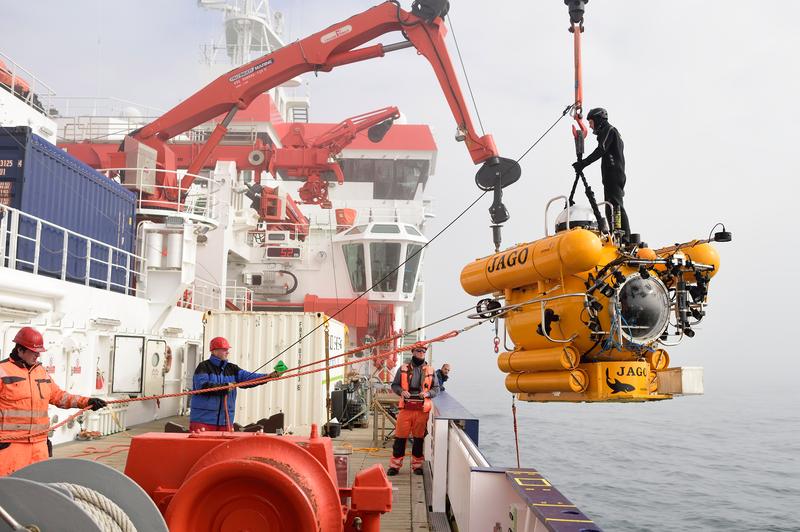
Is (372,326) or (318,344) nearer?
(318,344)

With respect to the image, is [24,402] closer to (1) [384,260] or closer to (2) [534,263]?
(2) [534,263]

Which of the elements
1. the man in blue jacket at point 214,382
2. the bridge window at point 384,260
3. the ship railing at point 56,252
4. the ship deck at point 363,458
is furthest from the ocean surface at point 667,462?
the ship railing at point 56,252

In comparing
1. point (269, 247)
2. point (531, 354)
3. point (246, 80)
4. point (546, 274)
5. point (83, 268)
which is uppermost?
point (246, 80)

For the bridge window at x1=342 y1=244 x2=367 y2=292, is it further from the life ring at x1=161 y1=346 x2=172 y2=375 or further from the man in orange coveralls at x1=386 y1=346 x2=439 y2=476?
the man in orange coveralls at x1=386 y1=346 x2=439 y2=476

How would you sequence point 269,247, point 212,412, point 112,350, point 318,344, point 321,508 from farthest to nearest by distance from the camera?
point 269,247 → point 318,344 → point 112,350 → point 212,412 → point 321,508

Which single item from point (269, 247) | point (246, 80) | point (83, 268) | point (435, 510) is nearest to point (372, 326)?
point (269, 247)

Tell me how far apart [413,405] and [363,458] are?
2211 mm

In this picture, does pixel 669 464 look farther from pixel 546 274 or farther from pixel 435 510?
pixel 546 274

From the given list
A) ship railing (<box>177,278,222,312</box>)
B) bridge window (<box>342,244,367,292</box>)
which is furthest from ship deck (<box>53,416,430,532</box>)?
bridge window (<box>342,244,367,292</box>)

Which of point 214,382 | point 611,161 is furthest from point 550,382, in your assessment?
point 214,382

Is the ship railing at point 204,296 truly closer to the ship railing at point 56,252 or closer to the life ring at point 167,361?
the life ring at point 167,361

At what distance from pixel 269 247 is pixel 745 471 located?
15.4 meters

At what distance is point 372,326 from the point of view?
24922mm

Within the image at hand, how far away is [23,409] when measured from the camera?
5195 mm
